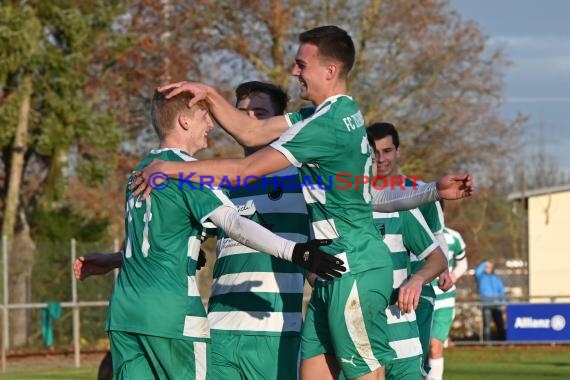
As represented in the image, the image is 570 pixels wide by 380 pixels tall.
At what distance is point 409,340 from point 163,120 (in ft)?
6.94

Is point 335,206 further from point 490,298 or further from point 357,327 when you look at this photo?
point 490,298

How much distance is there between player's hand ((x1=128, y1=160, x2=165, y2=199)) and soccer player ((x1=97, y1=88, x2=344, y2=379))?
33 millimetres

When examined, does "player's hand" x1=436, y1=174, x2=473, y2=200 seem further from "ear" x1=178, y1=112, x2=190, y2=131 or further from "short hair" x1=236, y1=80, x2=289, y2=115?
"short hair" x1=236, y1=80, x2=289, y2=115

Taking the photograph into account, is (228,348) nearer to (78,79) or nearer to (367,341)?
(367,341)

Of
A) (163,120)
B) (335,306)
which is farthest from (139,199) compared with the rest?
(335,306)

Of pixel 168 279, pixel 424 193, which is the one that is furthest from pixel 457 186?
pixel 168 279

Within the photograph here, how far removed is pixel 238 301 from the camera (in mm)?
6938

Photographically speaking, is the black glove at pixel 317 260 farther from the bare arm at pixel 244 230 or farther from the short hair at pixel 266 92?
the short hair at pixel 266 92

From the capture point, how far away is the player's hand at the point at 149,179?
5.81m

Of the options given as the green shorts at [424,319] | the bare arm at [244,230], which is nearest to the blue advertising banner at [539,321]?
the green shorts at [424,319]

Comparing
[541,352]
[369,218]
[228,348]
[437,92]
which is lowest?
[541,352]

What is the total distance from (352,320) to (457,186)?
0.88 meters

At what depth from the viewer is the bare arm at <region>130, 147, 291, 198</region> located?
229 inches

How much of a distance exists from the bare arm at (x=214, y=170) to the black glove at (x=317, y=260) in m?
0.41
